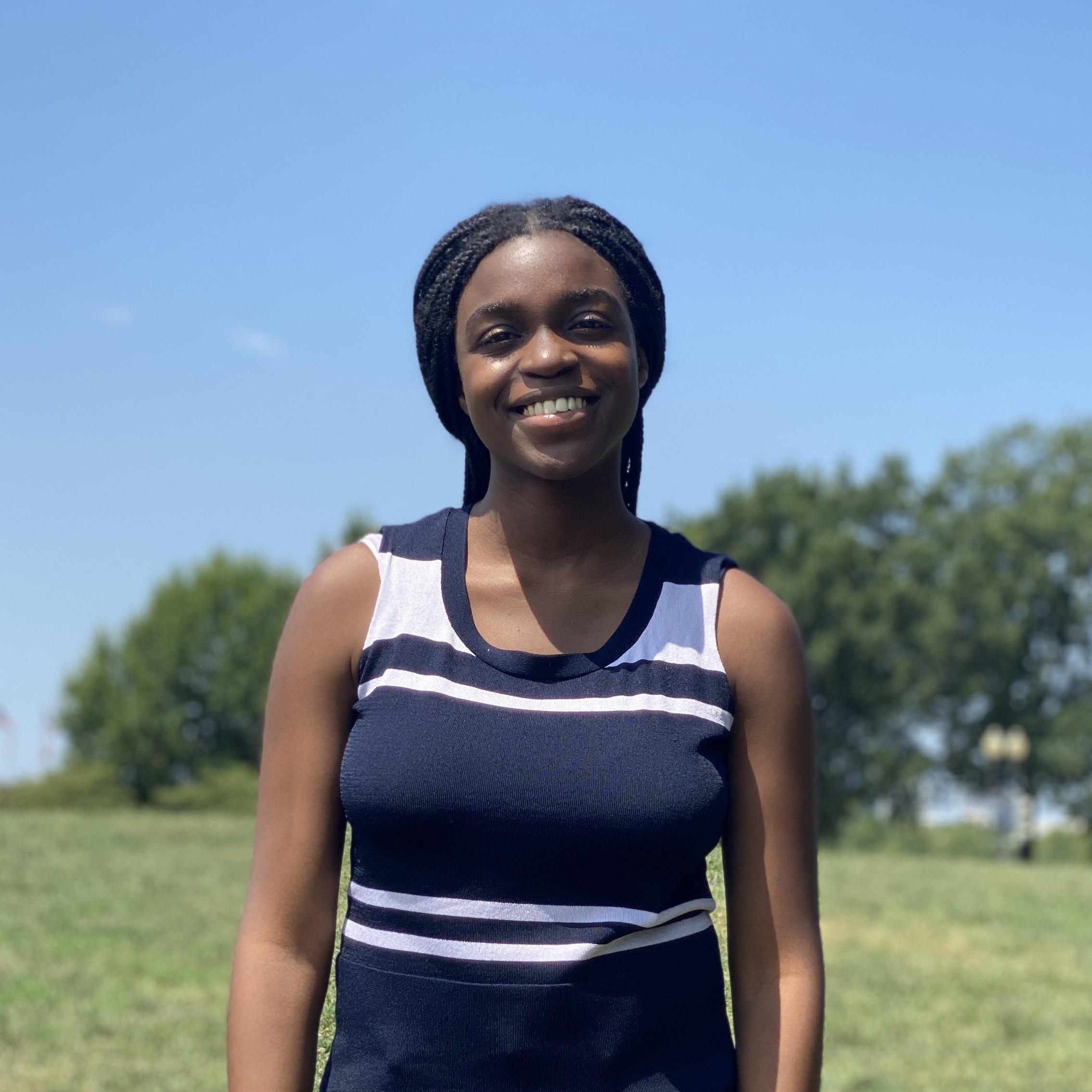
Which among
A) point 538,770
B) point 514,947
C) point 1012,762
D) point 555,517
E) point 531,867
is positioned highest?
point 555,517

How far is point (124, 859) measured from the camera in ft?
63.8

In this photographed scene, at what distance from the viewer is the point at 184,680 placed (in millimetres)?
54188

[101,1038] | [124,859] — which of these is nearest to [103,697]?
[124,859]

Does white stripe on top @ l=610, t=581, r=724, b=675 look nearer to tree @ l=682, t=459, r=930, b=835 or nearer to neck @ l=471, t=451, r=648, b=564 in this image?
neck @ l=471, t=451, r=648, b=564

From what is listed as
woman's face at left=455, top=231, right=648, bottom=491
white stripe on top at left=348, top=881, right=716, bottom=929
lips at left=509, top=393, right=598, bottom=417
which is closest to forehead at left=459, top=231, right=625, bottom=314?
woman's face at left=455, top=231, right=648, bottom=491

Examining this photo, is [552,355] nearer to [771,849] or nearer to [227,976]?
[771,849]

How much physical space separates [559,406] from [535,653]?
36 centimetres

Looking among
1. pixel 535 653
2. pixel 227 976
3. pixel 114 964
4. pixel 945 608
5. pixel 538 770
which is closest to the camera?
pixel 538 770

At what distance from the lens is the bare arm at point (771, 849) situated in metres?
2.10

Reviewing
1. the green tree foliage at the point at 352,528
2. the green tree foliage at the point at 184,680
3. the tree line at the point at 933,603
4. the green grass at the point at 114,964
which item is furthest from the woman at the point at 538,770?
the green tree foliage at the point at 184,680

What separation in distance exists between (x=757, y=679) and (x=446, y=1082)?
2.30 feet

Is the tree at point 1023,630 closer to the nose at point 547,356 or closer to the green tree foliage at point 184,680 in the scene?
the green tree foliage at point 184,680

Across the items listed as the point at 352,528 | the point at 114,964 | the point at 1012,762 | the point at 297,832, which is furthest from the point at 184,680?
the point at 297,832

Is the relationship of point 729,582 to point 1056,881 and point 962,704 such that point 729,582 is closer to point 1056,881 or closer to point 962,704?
point 1056,881
